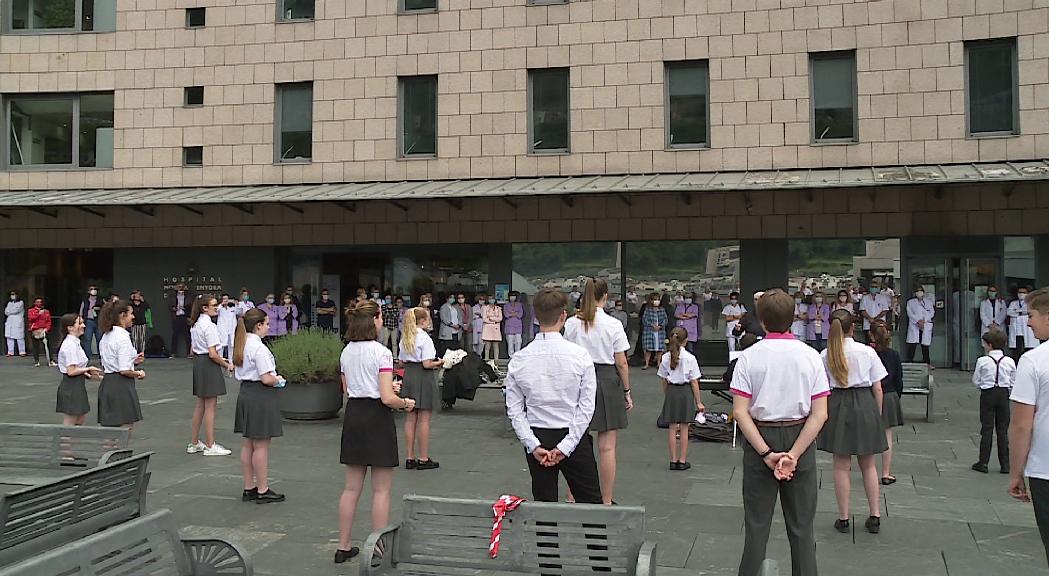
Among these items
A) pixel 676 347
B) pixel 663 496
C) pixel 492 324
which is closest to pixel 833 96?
pixel 492 324

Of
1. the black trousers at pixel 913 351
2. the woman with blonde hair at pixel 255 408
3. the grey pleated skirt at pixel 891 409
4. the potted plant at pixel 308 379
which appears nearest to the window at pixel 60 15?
the potted plant at pixel 308 379

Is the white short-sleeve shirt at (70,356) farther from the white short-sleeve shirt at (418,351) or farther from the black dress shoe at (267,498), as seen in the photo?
the white short-sleeve shirt at (418,351)

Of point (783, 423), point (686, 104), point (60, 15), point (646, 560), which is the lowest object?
point (646, 560)

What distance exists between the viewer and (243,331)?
8141 mm

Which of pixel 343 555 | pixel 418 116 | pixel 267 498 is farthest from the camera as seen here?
pixel 418 116

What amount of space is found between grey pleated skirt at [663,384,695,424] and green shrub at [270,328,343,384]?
5.37 m

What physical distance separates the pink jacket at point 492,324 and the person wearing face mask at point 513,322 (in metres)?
0.20

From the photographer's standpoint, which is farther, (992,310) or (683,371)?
(992,310)

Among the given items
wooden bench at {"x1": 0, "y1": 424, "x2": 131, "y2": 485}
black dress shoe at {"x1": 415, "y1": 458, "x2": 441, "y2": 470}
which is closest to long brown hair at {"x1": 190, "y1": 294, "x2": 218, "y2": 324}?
black dress shoe at {"x1": 415, "y1": 458, "x2": 441, "y2": 470}

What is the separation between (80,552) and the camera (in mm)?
3469

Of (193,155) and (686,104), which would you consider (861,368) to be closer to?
(686,104)

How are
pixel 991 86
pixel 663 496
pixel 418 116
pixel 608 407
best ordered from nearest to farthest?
pixel 608 407, pixel 663 496, pixel 991 86, pixel 418 116

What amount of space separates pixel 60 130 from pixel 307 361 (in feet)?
54.1

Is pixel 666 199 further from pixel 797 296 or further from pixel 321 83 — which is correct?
pixel 321 83
